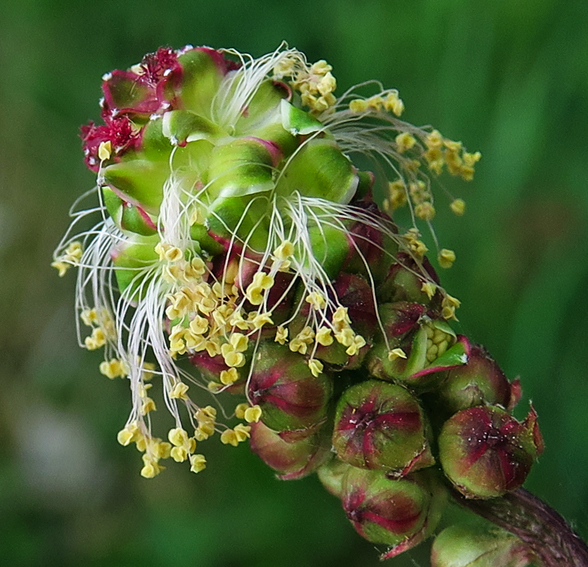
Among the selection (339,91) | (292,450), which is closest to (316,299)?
(292,450)

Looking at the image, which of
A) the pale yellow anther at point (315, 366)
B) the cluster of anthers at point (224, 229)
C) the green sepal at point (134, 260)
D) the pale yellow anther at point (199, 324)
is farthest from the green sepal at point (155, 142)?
the pale yellow anther at point (315, 366)

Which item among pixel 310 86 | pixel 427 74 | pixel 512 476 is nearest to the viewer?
pixel 512 476

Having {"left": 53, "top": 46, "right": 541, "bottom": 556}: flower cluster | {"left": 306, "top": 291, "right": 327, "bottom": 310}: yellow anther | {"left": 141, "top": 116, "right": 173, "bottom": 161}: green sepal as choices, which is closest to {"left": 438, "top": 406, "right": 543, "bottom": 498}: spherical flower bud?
{"left": 53, "top": 46, "right": 541, "bottom": 556}: flower cluster

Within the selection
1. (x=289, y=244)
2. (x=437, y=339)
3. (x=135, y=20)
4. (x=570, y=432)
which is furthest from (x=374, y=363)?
(x=135, y=20)

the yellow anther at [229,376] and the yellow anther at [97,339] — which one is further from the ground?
the yellow anther at [229,376]

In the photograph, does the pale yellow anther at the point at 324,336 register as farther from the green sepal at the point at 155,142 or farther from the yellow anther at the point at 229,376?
the green sepal at the point at 155,142

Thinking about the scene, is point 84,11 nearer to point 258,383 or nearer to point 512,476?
point 258,383

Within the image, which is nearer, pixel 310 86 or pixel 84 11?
pixel 310 86
